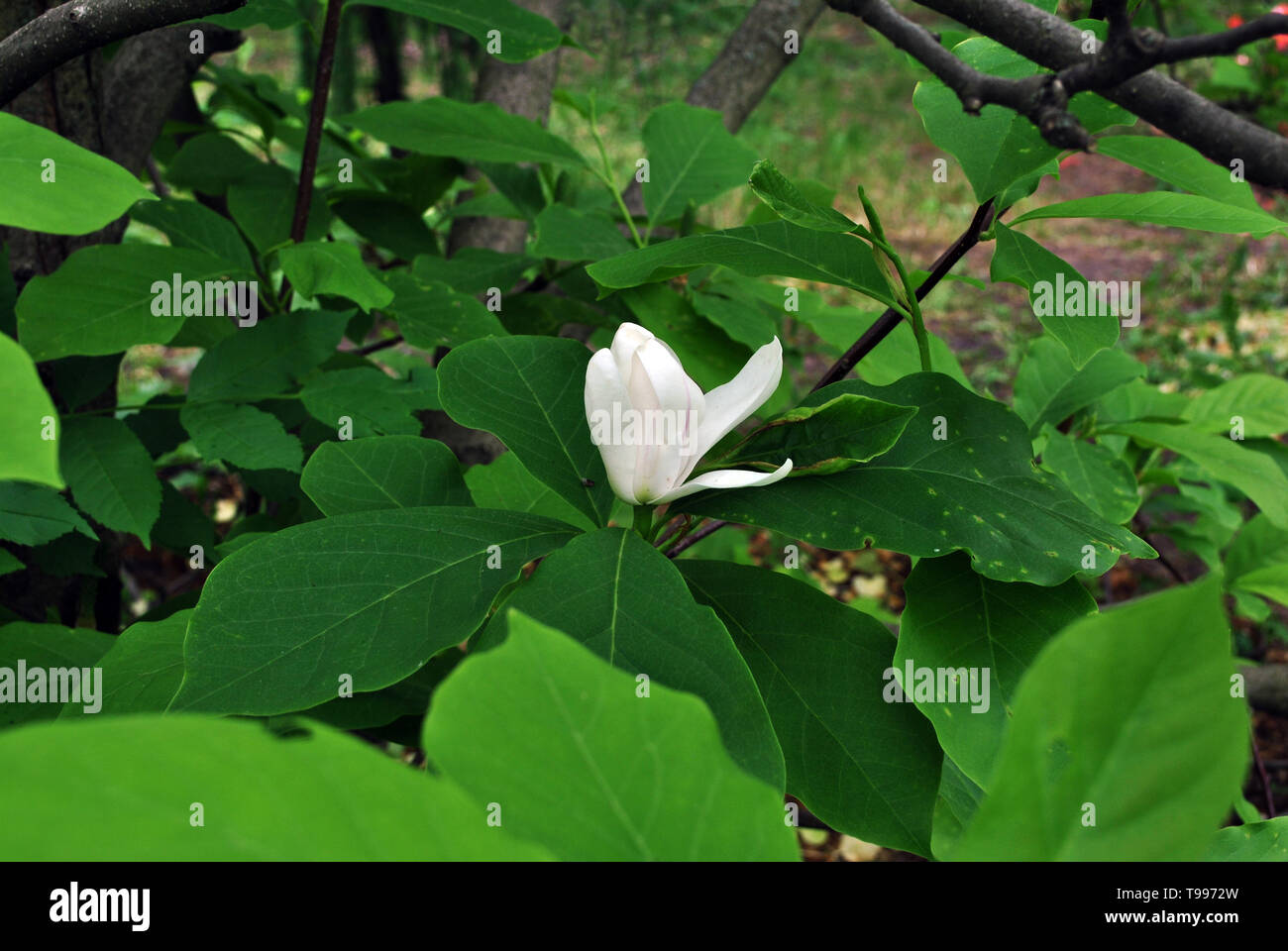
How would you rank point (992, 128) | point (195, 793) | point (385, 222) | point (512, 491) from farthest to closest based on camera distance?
point (385, 222)
point (512, 491)
point (992, 128)
point (195, 793)

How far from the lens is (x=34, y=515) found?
0.78m

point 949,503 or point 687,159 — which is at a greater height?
point 687,159

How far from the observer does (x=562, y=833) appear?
309 millimetres

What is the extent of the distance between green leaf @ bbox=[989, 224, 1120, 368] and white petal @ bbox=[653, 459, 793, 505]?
239 millimetres

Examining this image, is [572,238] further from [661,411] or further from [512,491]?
[661,411]

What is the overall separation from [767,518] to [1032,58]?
0.30 meters

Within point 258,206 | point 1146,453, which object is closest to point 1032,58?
point 258,206

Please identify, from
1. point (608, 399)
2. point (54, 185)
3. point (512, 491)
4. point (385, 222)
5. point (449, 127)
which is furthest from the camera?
point (385, 222)

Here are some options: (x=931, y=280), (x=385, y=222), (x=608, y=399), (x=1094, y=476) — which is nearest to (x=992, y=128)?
(x=931, y=280)

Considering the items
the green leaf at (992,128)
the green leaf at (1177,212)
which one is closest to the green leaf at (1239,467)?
the green leaf at (1177,212)

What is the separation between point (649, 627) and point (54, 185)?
0.40m

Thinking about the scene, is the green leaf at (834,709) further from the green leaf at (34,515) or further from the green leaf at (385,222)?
the green leaf at (385,222)

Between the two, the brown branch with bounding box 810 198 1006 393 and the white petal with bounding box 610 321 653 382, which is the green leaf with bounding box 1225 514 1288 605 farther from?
the white petal with bounding box 610 321 653 382
